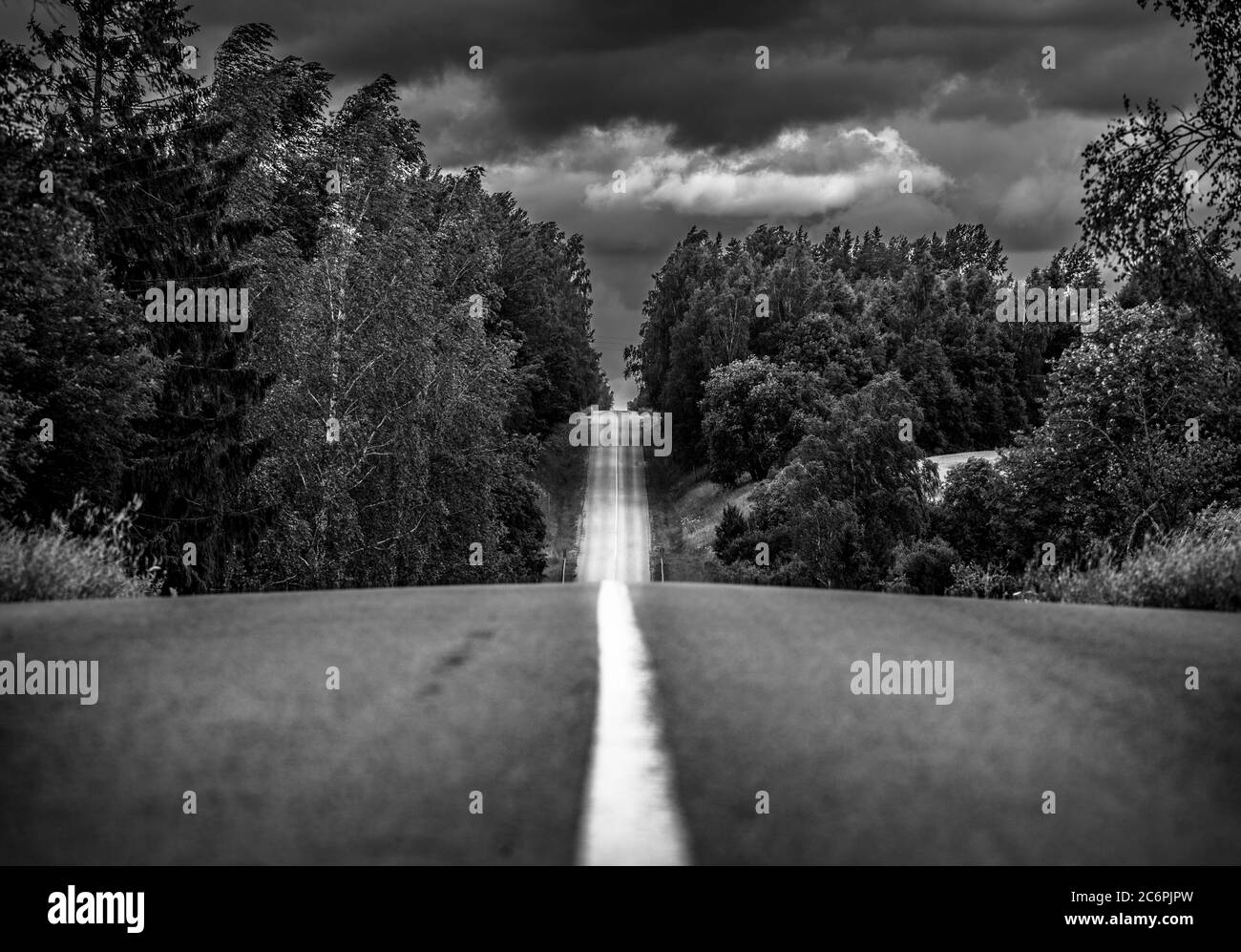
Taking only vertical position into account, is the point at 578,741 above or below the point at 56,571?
below

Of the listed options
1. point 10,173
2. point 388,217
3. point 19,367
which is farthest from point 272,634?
point 388,217

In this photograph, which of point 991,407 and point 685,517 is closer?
point 685,517

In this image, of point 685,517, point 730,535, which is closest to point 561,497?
point 685,517

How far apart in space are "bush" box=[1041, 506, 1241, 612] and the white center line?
258 inches

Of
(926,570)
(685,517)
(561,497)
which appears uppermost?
(561,497)

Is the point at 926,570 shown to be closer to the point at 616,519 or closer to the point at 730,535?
the point at 730,535

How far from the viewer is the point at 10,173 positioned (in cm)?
1428

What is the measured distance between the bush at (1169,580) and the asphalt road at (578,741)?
8.47 ft

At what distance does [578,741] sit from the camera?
4.58 metres

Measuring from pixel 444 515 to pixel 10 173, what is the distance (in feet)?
71.4

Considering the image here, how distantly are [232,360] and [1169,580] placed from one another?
25548 mm

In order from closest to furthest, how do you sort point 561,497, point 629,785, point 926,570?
point 629,785, point 926,570, point 561,497

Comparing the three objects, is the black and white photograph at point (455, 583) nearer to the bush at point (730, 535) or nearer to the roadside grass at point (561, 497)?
→ the bush at point (730, 535)

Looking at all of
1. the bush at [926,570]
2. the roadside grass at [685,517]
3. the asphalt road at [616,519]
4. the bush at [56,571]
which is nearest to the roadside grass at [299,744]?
the bush at [56,571]
